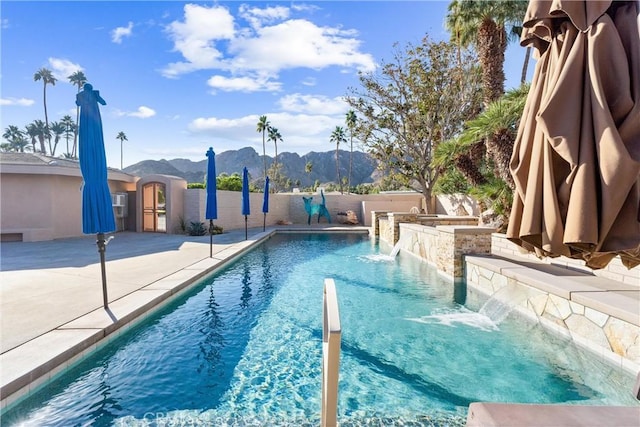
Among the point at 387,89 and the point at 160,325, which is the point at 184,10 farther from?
the point at 387,89

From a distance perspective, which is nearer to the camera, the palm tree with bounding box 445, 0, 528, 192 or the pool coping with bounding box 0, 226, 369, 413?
the pool coping with bounding box 0, 226, 369, 413

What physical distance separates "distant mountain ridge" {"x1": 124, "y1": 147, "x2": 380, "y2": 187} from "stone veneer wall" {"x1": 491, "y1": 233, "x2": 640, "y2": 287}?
78.2 meters

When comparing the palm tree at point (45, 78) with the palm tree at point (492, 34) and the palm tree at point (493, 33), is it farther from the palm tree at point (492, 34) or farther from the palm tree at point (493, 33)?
the palm tree at point (493, 33)

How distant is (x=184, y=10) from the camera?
9.12 metres

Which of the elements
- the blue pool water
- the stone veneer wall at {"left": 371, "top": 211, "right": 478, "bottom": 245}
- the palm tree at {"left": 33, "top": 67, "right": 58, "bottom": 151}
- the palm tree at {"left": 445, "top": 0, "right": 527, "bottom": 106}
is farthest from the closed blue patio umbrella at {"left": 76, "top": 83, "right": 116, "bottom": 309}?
the palm tree at {"left": 33, "top": 67, "right": 58, "bottom": 151}

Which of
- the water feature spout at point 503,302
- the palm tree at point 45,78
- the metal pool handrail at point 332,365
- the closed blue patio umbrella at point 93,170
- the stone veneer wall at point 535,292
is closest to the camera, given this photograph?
the metal pool handrail at point 332,365

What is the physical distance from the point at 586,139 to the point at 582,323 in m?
3.44

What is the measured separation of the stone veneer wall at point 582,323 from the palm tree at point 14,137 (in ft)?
237

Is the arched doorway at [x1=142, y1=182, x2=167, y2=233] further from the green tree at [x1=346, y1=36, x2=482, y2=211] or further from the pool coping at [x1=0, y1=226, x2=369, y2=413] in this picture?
the pool coping at [x1=0, y1=226, x2=369, y2=413]

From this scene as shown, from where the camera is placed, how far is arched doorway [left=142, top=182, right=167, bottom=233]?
53.4 feet

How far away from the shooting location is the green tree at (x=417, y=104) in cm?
1492

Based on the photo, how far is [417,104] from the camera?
1555 cm

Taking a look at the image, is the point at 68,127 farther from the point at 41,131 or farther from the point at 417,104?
the point at 417,104

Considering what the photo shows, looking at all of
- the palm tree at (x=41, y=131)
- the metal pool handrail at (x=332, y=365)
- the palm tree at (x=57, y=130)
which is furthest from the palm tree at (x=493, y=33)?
the palm tree at (x=57, y=130)
